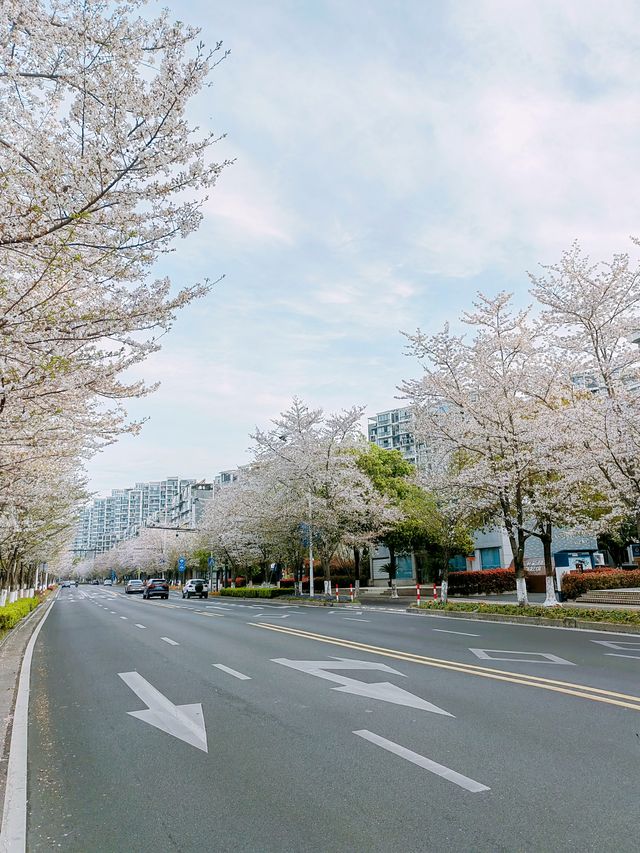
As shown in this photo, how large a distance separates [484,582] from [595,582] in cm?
1242

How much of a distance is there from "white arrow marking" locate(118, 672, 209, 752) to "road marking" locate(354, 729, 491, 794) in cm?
165

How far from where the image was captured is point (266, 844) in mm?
3670

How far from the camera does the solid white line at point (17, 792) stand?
3.94 m

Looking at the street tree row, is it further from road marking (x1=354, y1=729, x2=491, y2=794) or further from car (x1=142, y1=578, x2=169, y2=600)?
car (x1=142, y1=578, x2=169, y2=600)

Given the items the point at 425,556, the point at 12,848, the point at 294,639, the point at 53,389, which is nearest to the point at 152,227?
the point at 53,389

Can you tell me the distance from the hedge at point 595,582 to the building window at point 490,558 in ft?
74.7

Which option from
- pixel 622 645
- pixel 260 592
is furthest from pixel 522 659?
pixel 260 592

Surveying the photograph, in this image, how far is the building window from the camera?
1900 inches

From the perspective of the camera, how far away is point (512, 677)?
8.60 meters

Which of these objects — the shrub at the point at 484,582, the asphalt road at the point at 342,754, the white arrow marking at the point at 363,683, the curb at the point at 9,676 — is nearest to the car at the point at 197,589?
the shrub at the point at 484,582

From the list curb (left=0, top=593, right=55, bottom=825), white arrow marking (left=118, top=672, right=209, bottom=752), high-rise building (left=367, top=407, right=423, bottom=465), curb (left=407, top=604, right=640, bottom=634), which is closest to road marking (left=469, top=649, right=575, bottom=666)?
curb (left=407, top=604, right=640, bottom=634)

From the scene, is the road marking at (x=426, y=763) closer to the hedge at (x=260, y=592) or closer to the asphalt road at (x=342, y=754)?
the asphalt road at (x=342, y=754)

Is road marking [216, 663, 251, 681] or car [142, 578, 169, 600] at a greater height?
road marking [216, 663, 251, 681]

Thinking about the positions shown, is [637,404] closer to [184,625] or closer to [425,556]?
[184,625]
